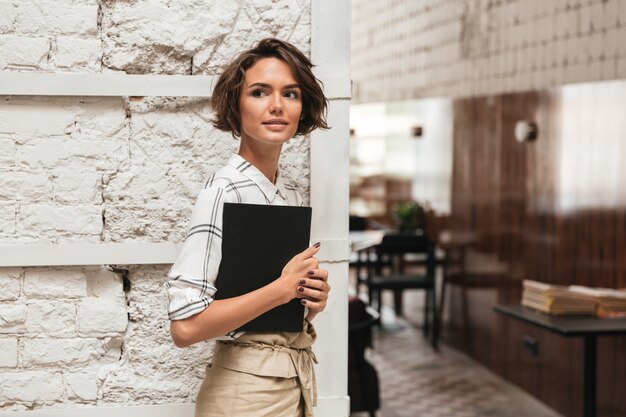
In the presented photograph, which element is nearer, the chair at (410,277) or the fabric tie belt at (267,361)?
the fabric tie belt at (267,361)

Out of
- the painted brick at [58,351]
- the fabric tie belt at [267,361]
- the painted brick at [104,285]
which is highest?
the painted brick at [104,285]

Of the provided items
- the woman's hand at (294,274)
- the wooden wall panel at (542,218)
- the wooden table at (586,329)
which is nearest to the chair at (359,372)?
the wooden table at (586,329)

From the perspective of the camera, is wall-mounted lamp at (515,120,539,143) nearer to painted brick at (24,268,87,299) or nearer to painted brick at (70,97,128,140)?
painted brick at (70,97,128,140)

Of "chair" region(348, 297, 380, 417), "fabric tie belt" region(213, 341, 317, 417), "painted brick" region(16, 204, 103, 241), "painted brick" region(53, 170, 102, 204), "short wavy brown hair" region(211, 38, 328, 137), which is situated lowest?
"chair" region(348, 297, 380, 417)

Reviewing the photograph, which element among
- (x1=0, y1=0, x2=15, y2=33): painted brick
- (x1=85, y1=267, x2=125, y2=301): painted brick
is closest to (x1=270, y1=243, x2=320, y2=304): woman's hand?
(x1=85, y1=267, x2=125, y2=301): painted brick

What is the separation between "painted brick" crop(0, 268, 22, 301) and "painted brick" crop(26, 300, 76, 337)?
49 millimetres

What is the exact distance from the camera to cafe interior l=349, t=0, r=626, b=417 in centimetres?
449

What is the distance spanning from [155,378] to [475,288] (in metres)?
4.64

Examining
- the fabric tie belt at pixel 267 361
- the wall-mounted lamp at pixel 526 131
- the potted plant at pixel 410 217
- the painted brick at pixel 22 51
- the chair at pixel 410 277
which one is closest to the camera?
the fabric tie belt at pixel 267 361

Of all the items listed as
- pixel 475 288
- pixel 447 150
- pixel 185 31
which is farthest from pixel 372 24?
pixel 185 31

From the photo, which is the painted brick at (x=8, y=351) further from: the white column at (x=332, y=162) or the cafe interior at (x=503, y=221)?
the cafe interior at (x=503, y=221)

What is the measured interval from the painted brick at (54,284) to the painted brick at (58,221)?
98 mm

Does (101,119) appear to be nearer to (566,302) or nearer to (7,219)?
(7,219)

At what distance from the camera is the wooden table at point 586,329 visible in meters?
3.61
